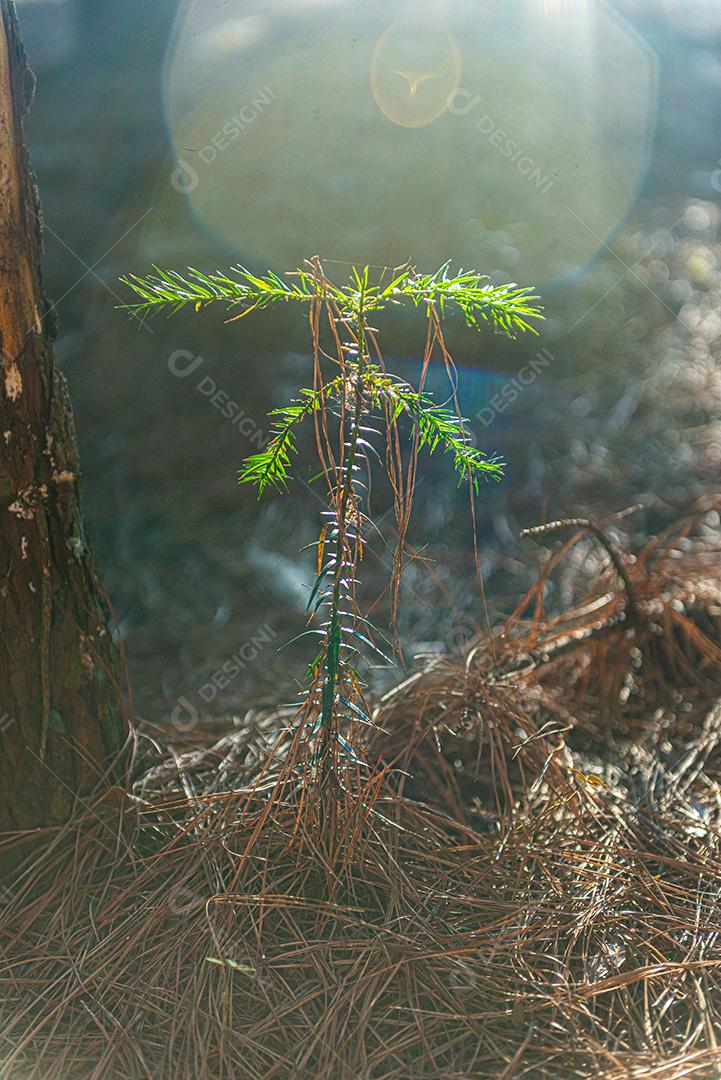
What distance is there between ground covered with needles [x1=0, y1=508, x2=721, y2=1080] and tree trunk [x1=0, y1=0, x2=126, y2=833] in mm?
116

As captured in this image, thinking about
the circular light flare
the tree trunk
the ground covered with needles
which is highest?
the circular light flare

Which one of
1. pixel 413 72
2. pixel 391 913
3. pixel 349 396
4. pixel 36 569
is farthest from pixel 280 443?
pixel 413 72

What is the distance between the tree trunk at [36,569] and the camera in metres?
1.40

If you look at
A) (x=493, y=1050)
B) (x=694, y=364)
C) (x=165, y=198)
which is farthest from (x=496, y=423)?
(x=493, y=1050)

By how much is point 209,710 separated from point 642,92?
18.5 ft

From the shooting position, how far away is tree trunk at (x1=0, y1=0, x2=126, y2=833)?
55.0 inches

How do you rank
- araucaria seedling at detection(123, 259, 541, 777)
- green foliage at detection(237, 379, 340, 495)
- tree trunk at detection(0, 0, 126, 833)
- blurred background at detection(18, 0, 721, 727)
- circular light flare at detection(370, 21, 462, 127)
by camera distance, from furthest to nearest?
circular light flare at detection(370, 21, 462, 127)
blurred background at detection(18, 0, 721, 727)
tree trunk at detection(0, 0, 126, 833)
green foliage at detection(237, 379, 340, 495)
araucaria seedling at detection(123, 259, 541, 777)

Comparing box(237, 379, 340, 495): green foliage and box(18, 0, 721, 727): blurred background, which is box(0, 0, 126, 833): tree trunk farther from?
box(18, 0, 721, 727): blurred background

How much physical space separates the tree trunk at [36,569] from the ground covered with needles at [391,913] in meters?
0.12

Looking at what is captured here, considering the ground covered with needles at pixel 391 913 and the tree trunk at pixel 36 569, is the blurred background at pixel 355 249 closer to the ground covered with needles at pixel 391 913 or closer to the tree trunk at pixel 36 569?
the ground covered with needles at pixel 391 913

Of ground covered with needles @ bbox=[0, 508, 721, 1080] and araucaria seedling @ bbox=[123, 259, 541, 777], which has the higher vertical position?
araucaria seedling @ bbox=[123, 259, 541, 777]

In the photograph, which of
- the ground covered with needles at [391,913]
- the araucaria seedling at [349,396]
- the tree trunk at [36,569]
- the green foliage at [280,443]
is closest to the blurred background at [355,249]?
the ground covered with needles at [391,913]

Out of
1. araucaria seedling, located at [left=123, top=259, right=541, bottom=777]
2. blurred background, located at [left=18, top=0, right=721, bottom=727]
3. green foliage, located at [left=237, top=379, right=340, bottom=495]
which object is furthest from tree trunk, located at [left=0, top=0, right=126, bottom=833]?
blurred background, located at [left=18, top=0, right=721, bottom=727]

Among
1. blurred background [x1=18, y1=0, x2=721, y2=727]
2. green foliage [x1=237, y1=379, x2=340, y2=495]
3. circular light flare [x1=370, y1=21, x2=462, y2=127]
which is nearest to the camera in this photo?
green foliage [x1=237, y1=379, x2=340, y2=495]
